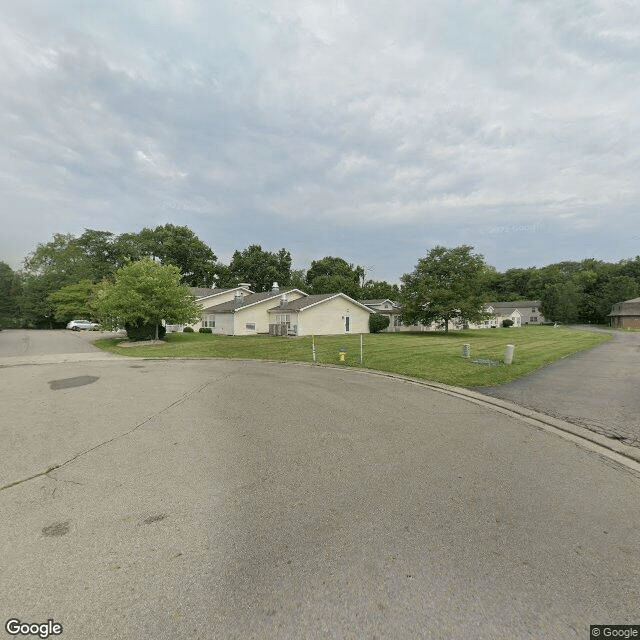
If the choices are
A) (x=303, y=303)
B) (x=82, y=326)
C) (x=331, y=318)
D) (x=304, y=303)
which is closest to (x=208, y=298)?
(x=303, y=303)

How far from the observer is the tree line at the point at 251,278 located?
116 ft

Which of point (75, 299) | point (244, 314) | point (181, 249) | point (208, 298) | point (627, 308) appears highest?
point (181, 249)

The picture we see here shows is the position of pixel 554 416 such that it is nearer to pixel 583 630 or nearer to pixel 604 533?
pixel 604 533

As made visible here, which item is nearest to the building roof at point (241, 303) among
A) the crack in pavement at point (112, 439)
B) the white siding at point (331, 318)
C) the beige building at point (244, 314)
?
the beige building at point (244, 314)

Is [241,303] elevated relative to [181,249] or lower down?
lower down

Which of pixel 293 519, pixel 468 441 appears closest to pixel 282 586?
pixel 293 519

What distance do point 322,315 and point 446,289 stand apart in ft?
42.3

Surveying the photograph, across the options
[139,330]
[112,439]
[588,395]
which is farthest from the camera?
[139,330]

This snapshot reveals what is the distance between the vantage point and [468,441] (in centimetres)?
577

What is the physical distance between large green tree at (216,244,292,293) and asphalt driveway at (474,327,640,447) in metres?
56.2

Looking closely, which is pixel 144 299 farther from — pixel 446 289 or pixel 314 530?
pixel 446 289

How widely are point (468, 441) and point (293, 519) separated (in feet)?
11.9

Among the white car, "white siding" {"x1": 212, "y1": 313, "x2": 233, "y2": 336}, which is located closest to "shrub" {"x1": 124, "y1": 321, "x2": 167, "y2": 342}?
"white siding" {"x1": 212, "y1": 313, "x2": 233, "y2": 336}

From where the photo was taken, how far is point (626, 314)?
60125 millimetres
